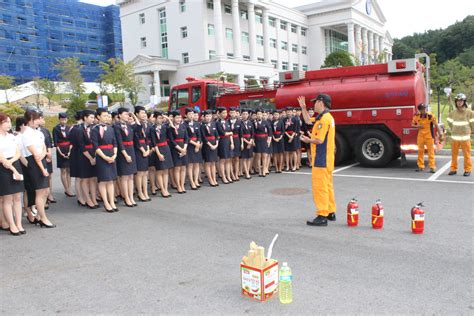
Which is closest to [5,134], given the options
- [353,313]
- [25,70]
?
[353,313]

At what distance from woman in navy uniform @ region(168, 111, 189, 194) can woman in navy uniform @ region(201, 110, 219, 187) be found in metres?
0.68

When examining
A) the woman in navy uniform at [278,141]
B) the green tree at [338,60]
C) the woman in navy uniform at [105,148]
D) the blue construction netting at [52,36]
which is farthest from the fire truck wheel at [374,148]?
the blue construction netting at [52,36]

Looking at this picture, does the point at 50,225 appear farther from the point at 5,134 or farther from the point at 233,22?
the point at 233,22

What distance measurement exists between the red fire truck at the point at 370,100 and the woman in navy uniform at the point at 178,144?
15.2 ft

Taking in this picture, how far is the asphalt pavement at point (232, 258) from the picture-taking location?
382cm

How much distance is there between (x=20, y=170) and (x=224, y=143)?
5031mm

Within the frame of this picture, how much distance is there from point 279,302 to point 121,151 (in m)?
5.26

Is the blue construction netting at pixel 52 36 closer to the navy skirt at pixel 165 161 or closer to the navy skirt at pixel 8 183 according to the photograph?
the navy skirt at pixel 165 161

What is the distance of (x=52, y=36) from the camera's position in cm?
7100

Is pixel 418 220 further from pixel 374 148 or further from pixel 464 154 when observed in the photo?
pixel 374 148

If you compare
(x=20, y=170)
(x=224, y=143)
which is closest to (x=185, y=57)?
(x=224, y=143)

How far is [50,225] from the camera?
272 inches

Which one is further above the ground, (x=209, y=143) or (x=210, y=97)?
(x=210, y=97)

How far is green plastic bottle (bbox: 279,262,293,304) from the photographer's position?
3.71m
